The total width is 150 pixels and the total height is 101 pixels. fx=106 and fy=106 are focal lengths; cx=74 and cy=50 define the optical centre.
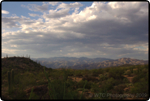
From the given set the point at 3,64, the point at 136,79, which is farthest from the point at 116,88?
the point at 3,64

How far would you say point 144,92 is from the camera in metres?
6.17

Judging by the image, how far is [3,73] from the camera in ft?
39.0

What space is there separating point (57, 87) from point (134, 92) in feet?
15.0

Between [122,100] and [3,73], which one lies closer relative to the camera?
[122,100]

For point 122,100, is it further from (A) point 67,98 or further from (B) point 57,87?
(B) point 57,87

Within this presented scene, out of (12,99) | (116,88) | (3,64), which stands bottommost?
(12,99)

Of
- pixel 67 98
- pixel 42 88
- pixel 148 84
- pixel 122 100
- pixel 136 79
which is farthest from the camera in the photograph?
pixel 136 79

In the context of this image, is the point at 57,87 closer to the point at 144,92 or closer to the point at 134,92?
the point at 134,92

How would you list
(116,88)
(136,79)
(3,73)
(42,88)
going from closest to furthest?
(116,88), (42,88), (136,79), (3,73)

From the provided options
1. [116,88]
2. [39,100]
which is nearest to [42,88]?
[39,100]

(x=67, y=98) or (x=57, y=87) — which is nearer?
(x=67, y=98)

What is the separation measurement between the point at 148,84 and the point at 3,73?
13.7 meters

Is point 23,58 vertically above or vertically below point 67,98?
above

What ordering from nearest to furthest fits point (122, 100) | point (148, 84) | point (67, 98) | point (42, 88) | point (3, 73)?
point (67, 98), point (122, 100), point (148, 84), point (42, 88), point (3, 73)
